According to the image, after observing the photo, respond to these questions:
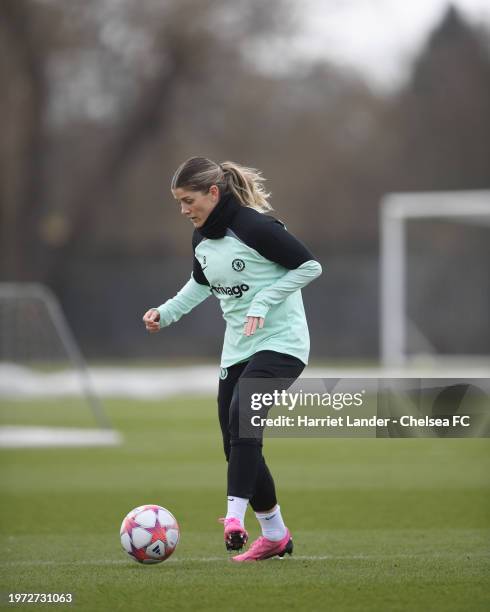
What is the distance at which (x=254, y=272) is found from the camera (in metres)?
5.99

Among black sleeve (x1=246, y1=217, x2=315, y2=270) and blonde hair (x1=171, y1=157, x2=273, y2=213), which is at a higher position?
blonde hair (x1=171, y1=157, x2=273, y2=213)

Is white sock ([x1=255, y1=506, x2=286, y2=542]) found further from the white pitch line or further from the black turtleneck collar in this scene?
the black turtleneck collar

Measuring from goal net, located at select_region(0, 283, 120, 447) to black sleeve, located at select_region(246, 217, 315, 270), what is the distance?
8.89 meters

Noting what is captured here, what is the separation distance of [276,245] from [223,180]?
16.7 inches

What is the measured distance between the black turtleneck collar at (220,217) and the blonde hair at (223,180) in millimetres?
69

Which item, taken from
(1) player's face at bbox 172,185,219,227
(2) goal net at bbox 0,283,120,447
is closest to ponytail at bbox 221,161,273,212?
(1) player's face at bbox 172,185,219,227

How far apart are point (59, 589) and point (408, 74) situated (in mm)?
37352

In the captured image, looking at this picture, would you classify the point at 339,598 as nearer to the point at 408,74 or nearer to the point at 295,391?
the point at 295,391

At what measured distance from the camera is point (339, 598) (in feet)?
16.8

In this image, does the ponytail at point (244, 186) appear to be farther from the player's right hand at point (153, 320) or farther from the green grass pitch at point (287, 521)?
the green grass pitch at point (287, 521)

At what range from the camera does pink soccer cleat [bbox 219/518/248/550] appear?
563 cm

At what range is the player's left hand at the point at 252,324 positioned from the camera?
→ 572 cm

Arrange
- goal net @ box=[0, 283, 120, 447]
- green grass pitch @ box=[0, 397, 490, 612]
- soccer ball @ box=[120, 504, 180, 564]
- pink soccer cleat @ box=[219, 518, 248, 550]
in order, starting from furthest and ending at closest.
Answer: goal net @ box=[0, 283, 120, 447]
soccer ball @ box=[120, 504, 180, 564]
pink soccer cleat @ box=[219, 518, 248, 550]
green grass pitch @ box=[0, 397, 490, 612]

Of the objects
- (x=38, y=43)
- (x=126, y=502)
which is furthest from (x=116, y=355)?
(x=126, y=502)
